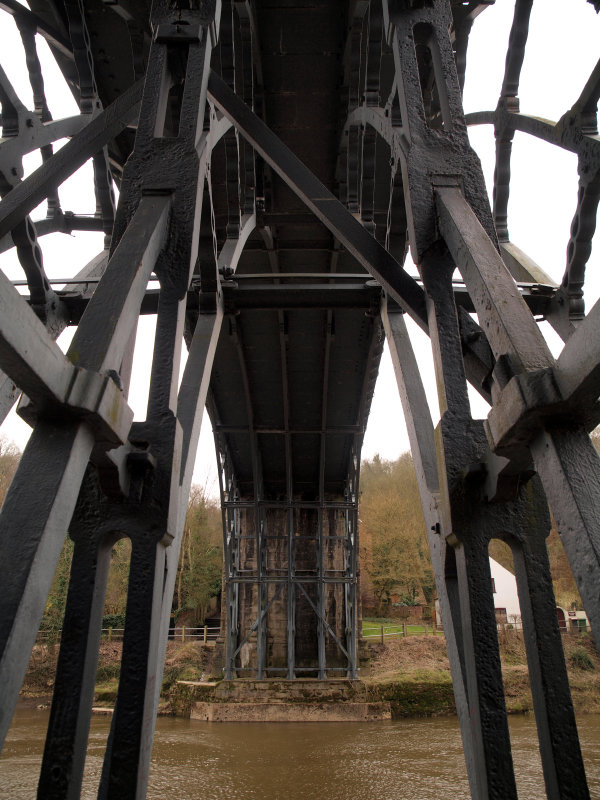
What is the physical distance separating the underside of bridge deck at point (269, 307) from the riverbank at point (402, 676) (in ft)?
38.3

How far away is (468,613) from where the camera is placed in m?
3.16

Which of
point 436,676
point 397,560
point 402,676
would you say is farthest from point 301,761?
point 397,560

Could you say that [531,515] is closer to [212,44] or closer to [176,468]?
[176,468]

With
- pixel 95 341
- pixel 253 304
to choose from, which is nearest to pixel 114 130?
pixel 253 304

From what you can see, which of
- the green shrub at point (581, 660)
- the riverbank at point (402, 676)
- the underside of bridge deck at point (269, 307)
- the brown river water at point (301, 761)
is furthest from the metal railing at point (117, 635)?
the underside of bridge deck at point (269, 307)

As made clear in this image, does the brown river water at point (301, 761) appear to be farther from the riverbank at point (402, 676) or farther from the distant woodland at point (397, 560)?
the distant woodland at point (397, 560)

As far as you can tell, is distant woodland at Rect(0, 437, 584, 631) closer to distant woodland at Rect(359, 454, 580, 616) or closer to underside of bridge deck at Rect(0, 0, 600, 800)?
distant woodland at Rect(359, 454, 580, 616)

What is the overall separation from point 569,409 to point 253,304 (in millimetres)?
6271

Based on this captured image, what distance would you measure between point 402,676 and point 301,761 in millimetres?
8020

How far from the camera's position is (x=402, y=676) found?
1834 centimetres

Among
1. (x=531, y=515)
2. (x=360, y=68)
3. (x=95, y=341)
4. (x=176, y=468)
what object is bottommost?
(x=531, y=515)

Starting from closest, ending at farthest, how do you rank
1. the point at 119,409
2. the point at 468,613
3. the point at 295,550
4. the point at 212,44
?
the point at 119,409
the point at 468,613
the point at 212,44
the point at 295,550

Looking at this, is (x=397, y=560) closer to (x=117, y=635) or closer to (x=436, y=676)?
(x=436, y=676)

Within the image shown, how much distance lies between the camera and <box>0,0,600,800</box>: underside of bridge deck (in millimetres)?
2373
